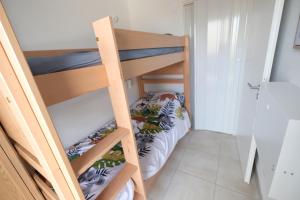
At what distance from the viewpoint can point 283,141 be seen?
0.68m

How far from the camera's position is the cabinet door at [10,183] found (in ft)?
2.39

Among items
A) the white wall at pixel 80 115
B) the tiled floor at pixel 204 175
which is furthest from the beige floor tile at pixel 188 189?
the white wall at pixel 80 115

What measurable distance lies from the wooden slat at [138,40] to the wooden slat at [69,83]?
0.22 metres

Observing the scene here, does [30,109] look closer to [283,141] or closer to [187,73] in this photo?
[283,141]

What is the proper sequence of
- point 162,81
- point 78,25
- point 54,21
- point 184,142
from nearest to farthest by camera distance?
point 54,21
point 78,25
point 184,142
point 162,81

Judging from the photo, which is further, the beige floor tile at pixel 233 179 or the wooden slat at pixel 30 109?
the beige floor tile at pixel 233 179

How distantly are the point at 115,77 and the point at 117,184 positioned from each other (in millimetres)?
650

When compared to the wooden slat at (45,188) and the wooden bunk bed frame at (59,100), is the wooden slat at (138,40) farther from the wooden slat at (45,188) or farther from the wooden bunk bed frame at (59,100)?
the wooden slat at (45,188)

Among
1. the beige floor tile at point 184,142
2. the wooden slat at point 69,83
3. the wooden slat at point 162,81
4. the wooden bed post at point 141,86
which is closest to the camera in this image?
the wooden slat at point 69,83

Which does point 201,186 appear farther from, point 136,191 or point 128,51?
point 128,51

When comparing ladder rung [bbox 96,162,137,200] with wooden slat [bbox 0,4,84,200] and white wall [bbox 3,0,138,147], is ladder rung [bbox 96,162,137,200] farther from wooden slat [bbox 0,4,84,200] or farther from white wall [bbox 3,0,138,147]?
white wall [bbox 3,0,138,147]

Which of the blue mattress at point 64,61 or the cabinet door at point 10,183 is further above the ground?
the blue mattress at point 64,61

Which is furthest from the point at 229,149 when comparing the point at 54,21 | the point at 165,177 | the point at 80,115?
the point at 54,21

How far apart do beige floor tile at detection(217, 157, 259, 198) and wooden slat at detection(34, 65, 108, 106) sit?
1653 mm
